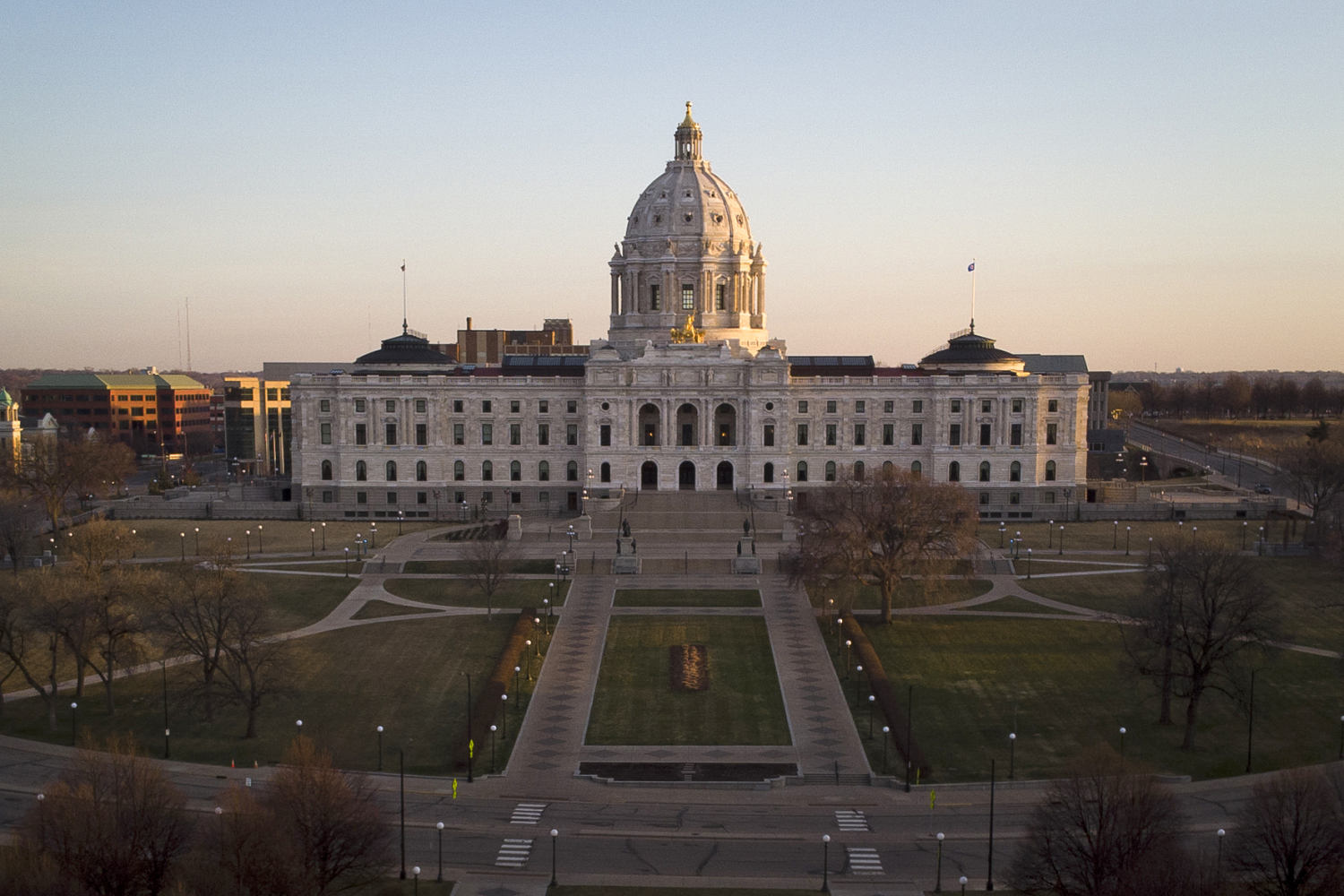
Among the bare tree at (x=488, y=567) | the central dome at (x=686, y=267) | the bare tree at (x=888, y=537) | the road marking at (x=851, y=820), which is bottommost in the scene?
the road marking at (x=851, y=820)

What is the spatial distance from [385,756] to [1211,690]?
143ft

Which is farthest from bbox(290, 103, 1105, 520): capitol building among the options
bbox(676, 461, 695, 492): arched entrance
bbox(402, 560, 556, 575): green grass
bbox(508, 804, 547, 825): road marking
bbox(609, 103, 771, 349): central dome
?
bbox(508, 804, 547, 825): road marking

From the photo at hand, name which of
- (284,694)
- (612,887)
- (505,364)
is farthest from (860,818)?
(505,364)

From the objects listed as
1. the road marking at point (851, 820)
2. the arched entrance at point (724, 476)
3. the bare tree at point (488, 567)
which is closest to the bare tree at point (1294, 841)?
the road marking at point (851, 820)

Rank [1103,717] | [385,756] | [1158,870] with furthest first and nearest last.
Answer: [1103,717] → [385,756] → [1158,870]

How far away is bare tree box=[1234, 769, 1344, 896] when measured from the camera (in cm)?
4112

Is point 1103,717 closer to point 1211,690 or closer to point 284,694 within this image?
point 1211,690

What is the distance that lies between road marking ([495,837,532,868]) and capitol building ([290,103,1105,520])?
8236cm

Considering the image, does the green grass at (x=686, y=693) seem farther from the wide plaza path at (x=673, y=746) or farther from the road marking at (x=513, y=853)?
the road marking at (x=513, y=853)

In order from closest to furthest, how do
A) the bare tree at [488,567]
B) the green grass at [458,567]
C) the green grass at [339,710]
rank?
the green grass at [339,710] < the bare tree at [488,567] < the green grass at [458,567]

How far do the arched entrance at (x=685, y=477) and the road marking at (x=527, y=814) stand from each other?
81864mm

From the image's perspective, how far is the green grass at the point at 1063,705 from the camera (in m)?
60.3

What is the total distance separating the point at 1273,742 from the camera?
62.1 meters

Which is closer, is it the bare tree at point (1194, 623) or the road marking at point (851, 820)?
the road marking at point (851, 820)
